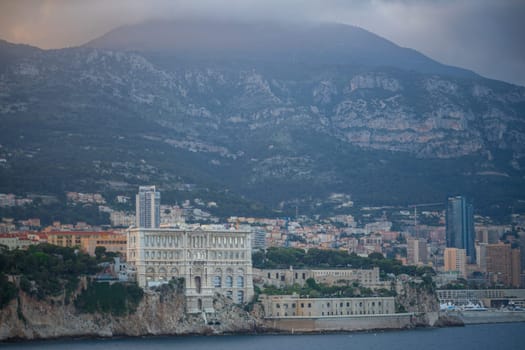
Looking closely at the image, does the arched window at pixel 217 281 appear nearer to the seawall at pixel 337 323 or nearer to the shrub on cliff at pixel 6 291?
the seawall at pixel 337 323

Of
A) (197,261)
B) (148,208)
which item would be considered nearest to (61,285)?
(197,261)

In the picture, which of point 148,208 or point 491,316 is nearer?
point 491,316

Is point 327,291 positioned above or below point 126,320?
above

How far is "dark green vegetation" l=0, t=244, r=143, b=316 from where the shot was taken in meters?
127

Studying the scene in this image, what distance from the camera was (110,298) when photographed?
426 feet

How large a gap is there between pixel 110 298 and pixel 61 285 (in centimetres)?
409

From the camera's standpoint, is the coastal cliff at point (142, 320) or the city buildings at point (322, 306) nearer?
the coastal cliff at point (142, 320)

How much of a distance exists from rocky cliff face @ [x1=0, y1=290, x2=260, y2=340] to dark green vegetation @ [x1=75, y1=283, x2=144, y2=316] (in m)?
0.52

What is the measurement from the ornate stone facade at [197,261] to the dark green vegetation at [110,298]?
2503mm

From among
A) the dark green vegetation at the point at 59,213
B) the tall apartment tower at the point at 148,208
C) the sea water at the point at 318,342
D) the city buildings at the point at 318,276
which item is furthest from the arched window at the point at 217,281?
the dark green vegetation at the point at 59,213

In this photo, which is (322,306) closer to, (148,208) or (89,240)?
(89,240)

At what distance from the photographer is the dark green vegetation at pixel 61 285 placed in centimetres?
12712

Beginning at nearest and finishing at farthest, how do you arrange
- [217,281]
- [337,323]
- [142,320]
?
[142,320]
[217,281]
[337,323]

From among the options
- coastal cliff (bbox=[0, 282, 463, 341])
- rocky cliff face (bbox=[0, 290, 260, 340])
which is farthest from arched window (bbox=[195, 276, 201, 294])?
rocky cliff face (bbox=[0, 290, 260, 340])
